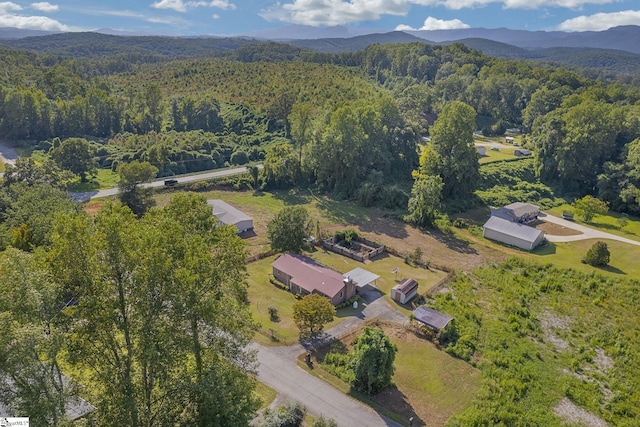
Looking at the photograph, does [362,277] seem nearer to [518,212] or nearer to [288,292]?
[288,292]

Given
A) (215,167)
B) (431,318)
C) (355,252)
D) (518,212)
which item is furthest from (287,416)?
(215,167)

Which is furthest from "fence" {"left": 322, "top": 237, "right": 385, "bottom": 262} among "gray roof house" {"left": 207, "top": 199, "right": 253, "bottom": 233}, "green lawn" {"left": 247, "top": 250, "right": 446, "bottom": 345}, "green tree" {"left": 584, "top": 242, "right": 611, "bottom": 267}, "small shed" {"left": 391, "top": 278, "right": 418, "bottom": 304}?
"green tree" {"left": 584, "top": 242, "right": 611, "bottom": 267}

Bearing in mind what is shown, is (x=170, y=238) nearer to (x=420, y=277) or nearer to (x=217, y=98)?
(x=420, y=277)

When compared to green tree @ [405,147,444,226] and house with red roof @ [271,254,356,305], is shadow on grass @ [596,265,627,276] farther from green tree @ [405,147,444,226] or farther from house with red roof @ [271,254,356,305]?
house with red roof @ [271,254,356,305]

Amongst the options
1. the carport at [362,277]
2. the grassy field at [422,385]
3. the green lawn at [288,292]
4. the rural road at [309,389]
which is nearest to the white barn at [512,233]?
the green lawn at [288,292]

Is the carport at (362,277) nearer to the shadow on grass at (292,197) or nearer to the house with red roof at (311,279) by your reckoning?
the house with red roof at (311,279)

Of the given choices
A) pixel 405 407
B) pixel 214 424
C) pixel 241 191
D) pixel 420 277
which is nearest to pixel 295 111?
pixel 241 191
